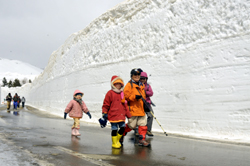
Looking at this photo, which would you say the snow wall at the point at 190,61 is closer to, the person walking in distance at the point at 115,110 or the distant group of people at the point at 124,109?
the distant group of people at the point at 124,109

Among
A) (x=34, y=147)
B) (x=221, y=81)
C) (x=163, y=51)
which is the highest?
(x=163, y=51)

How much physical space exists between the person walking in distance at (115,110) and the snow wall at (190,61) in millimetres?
3715

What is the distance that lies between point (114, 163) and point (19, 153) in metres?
1.79

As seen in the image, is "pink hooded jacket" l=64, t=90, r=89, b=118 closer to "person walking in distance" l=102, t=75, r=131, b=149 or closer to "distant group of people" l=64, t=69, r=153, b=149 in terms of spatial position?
"distant group of people" l=64, t=69, r=153, b=149

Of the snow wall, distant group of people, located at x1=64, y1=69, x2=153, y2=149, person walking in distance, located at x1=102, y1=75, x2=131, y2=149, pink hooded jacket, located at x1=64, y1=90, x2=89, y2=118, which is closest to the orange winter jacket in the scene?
distant group of people, located at x1=64, y1=69, x2=153, y2=149

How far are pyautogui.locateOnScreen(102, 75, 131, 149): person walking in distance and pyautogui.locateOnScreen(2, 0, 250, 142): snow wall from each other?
3715 millimetres

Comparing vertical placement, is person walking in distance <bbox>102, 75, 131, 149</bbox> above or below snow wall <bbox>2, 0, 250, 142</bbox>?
below

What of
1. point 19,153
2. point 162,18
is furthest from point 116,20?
point 19,153

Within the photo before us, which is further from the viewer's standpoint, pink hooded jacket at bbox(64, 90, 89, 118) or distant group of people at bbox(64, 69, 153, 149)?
pink hooded jacket at bbox(64, 90, 89, 118)

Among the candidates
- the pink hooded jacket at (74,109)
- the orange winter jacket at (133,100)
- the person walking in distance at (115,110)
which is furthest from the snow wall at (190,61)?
the person walking in distance at (115,110)

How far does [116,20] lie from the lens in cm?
1653

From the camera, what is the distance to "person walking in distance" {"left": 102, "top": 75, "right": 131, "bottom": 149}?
19.2 feet

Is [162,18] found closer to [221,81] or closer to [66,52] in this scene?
[221,81]

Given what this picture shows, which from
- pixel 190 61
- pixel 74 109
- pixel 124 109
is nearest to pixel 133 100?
pixel 124 109
